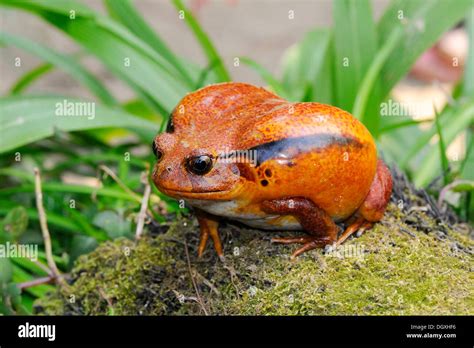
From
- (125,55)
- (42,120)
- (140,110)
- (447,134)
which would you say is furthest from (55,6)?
(447,134)

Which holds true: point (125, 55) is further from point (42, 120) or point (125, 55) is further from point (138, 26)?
point (42, 120)

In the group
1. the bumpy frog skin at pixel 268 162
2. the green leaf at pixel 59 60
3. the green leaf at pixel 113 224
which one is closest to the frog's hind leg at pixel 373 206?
the bumpy frog skin at pixel 268 162

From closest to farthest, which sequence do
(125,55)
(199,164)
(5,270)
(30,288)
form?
(199,164) → (5,270) → (30,288) → (125,55)

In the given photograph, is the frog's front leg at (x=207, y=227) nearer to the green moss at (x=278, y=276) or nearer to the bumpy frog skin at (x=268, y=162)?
the green moss at (x=278, y=276)

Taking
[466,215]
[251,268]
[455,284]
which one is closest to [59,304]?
[251,268]

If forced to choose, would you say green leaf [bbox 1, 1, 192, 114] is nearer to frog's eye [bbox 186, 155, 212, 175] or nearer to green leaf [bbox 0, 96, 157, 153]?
green leaf [bbox 0, 96, 157, 153]
